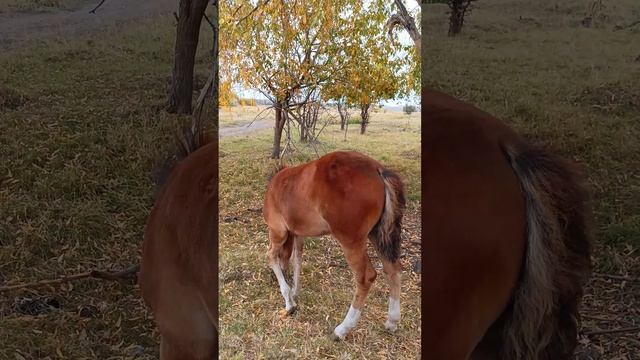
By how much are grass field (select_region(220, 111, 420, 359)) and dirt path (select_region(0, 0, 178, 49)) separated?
1.21 metres

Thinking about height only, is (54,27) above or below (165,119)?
above

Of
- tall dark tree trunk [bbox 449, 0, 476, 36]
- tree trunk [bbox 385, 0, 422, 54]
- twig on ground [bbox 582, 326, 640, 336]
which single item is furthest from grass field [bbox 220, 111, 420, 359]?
twig on ground [bbox 582, 326, 640, 336]

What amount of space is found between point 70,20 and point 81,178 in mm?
642

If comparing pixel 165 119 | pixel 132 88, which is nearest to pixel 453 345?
pixel 165 119

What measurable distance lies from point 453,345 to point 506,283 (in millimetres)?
183

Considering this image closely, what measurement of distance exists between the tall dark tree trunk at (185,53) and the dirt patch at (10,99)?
0.63 m

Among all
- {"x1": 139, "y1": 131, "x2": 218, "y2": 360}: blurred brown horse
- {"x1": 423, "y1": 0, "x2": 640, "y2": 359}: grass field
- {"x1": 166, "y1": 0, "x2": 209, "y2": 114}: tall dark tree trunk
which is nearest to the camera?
{"x1": 139, "y1": 131, "x2": 218, "y2": 360}: blurred brown horse

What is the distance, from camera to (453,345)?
1255 mm

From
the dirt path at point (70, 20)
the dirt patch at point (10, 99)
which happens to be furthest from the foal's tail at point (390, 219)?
the dirt patch at point (10, 99)

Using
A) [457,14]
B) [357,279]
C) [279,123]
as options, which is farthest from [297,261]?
[457,14]

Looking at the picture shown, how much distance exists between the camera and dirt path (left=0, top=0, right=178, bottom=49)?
2229mm

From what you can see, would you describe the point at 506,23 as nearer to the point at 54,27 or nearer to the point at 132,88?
the point at 132,88

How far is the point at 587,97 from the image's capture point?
2.38m

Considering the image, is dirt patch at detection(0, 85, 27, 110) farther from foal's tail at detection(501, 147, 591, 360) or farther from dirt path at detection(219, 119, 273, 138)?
foal's tail at detection(501, 147, 591, 360)
